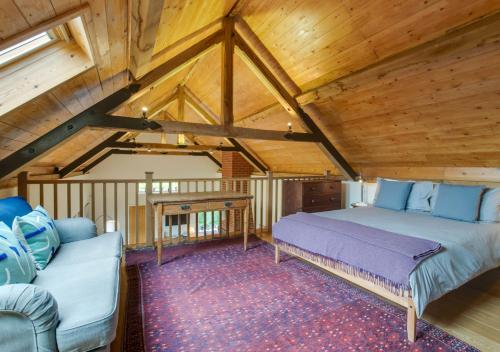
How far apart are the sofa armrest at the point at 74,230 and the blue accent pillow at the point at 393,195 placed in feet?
11.9

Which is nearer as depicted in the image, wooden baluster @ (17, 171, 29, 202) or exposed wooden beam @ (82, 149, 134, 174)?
wooden baluster @ (17, 171, 29, 202)

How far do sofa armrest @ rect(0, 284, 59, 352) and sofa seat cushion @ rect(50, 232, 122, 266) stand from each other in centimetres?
84

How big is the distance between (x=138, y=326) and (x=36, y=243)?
955mm

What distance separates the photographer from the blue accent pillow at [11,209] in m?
1.98

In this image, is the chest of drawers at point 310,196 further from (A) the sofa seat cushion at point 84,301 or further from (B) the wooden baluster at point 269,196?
(A) the sofa seat cushion at point 84,301

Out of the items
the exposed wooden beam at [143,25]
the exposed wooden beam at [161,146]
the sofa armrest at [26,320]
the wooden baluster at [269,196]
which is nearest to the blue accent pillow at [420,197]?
the wooden baluster at [269,196]

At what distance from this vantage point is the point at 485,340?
5.78 ft

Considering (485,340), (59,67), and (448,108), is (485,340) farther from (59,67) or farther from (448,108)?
(59,67)

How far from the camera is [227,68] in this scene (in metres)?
3.74

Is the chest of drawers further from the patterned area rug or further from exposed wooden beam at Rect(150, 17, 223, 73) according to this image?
exposed wooden beam at Rect(150, 17, 223, 73)

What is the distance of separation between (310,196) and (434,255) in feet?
8.66

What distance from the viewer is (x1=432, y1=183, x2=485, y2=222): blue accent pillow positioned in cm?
281

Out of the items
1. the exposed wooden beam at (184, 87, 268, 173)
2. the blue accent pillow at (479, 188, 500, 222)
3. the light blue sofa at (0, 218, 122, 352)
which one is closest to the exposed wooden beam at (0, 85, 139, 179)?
the light blue sofa at (0, 218, 122, 352)

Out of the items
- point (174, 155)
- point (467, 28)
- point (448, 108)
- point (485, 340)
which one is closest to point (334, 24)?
point (467, 28)
